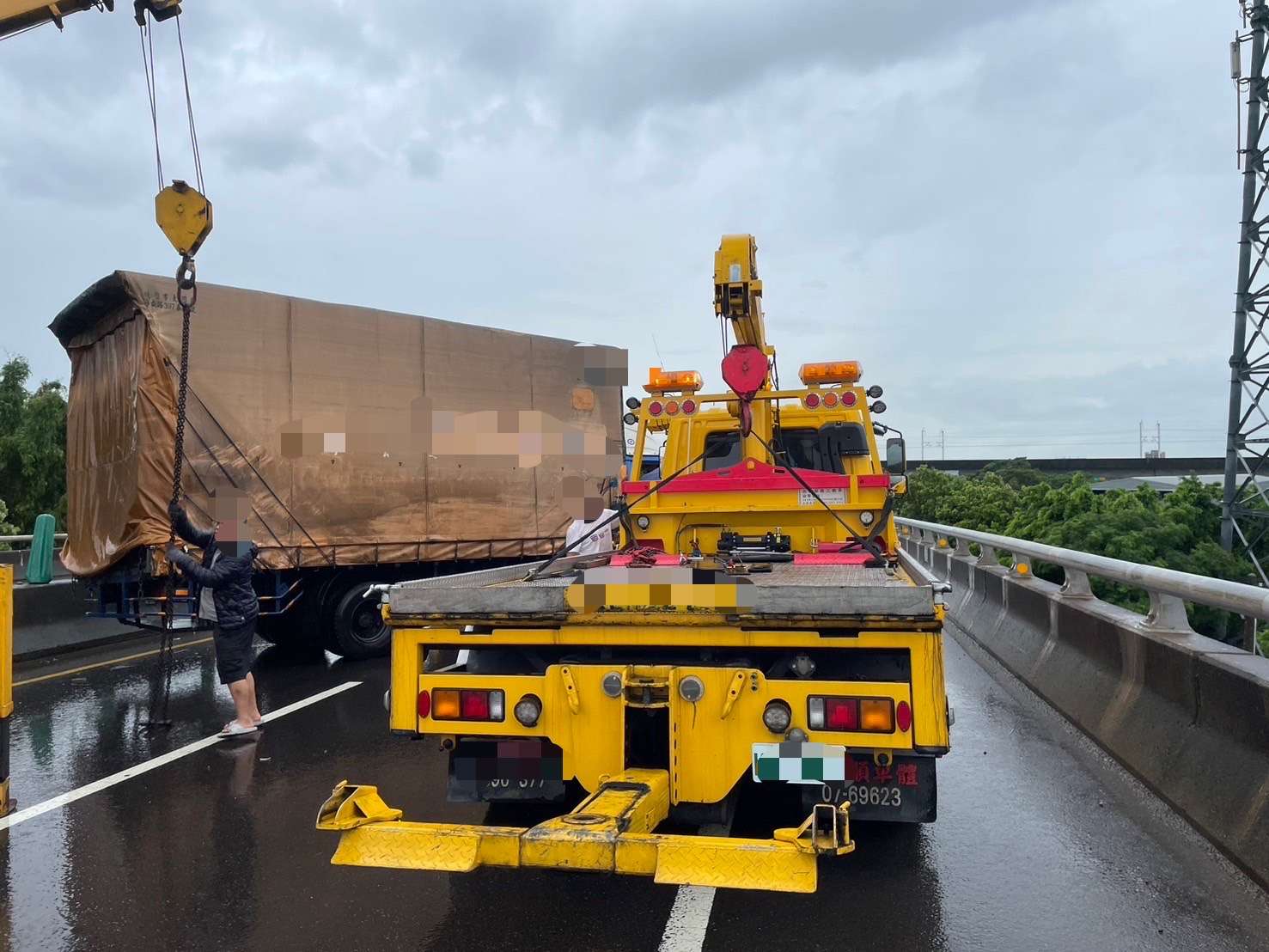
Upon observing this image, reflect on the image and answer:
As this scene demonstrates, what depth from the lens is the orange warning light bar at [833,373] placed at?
26.5 feet

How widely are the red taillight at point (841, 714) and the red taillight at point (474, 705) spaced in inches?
57.9

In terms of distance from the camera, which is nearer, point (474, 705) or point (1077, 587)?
point (474, 705)

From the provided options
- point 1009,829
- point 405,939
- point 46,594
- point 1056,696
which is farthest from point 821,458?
point 46,594

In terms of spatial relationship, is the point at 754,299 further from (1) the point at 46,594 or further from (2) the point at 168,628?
Result: (1) the point at 46,594

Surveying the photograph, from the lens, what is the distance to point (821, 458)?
7.89 meters

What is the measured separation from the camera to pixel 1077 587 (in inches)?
288

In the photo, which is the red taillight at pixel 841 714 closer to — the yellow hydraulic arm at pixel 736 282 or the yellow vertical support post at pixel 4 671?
the yellow hydraulic arm at pixel 736 282

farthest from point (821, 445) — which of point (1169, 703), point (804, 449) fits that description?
point (1169, 703)

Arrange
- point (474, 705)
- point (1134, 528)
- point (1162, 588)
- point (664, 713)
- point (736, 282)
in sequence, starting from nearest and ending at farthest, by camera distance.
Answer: point (664, 713), point (474, 705), point (1162, 588), point (736, 282), point (1134, 528)

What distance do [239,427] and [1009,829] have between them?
739cm

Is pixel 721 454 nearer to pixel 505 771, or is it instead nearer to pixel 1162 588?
pixel 1162 588

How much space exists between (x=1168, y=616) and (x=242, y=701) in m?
6.25

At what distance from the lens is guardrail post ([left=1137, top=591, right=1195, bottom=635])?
208 inches

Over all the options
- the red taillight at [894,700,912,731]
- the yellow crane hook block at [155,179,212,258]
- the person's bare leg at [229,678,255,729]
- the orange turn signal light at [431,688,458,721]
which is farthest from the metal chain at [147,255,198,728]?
the red taillight at [894,700,912,731]
